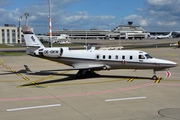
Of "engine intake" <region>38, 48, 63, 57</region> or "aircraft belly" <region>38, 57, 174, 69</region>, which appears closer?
"aircraft belly" <region>38, 57, 174, 69</region>

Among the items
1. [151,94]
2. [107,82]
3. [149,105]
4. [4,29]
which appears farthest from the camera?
[4,29]

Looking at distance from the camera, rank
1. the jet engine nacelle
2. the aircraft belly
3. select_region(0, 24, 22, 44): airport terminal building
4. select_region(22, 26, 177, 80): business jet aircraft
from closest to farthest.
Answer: the aircraft belly < select_region(22, 26, 177, 80): business jet aircraft < the jet engine nacelle < select_region(0, 24, 22, 44): airport terminal building

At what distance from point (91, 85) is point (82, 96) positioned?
4.41 m

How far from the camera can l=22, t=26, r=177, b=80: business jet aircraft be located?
23.9 metres

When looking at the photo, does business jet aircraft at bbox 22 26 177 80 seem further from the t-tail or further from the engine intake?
the t-tail

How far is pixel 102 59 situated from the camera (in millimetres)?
25281

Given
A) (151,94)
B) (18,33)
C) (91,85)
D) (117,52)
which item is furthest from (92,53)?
(18,33)

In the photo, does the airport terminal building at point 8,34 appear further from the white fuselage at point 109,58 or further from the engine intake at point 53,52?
the white fuselage at point 109,58

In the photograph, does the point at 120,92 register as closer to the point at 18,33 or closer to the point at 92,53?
the point at 92,53

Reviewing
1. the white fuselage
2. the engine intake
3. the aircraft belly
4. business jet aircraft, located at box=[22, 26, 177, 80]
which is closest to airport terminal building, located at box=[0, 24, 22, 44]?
business jet aircraft, located at box=[22, 26, 177, 80]

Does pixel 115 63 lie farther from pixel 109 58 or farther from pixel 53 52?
pixel 53 52

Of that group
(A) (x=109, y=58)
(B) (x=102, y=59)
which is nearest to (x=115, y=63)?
(A) (x=109, y=58)

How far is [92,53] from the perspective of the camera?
1013 inches

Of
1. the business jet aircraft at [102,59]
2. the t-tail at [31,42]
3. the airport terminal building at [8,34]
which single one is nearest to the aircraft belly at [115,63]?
the business jet aircraft at [102,59]
